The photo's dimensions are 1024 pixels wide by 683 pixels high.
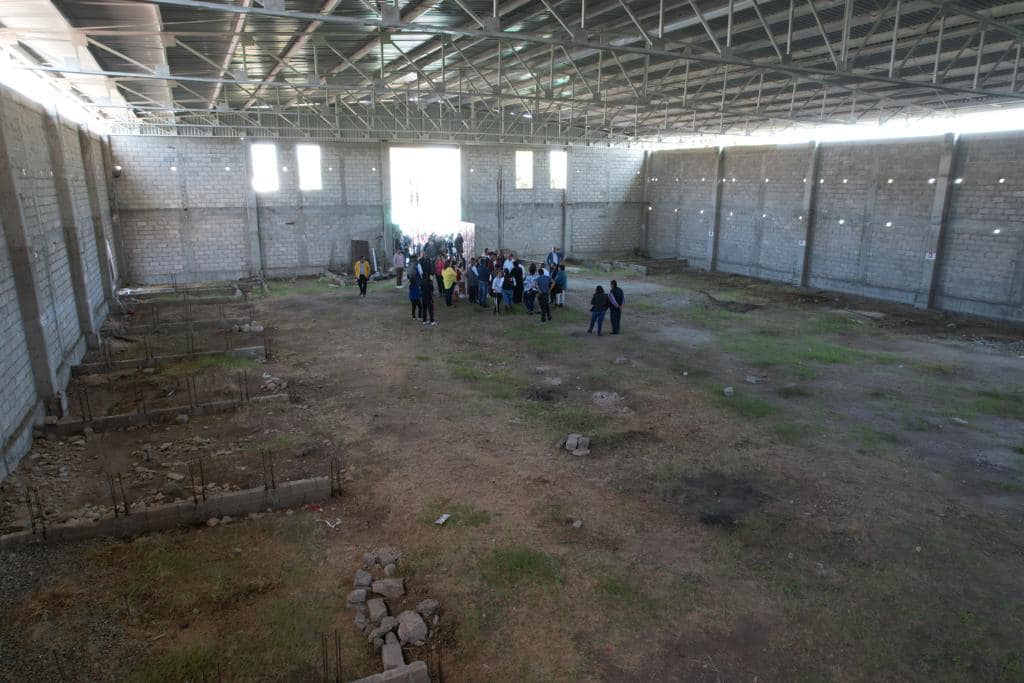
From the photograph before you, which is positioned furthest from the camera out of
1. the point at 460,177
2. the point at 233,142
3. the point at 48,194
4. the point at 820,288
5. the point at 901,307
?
the point at 460,177

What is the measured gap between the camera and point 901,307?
19.9m

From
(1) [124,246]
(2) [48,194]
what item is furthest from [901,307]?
(1) [124,246]

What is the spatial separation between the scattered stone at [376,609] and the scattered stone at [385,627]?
0.31 feet

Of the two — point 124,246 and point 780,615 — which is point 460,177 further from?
point 780,615

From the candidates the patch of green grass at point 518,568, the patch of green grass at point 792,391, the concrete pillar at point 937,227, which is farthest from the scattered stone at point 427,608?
the concrete pillar at point 937,227

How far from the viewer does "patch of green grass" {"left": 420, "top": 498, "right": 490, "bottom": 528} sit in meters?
7.27

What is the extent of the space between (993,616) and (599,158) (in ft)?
92.1

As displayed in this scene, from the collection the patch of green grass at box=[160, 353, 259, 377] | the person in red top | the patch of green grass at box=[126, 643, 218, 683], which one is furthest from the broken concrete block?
the person in red top

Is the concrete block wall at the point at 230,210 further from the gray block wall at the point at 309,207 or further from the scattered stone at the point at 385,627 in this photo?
the scattered stone at the point at 385,627

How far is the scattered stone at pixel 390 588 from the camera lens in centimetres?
597

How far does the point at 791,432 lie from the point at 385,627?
23.8 ft

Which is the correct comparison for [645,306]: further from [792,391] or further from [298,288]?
[298,288]

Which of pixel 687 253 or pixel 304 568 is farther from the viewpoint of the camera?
pixel 687 253

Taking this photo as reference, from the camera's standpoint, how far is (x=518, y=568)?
640cm
